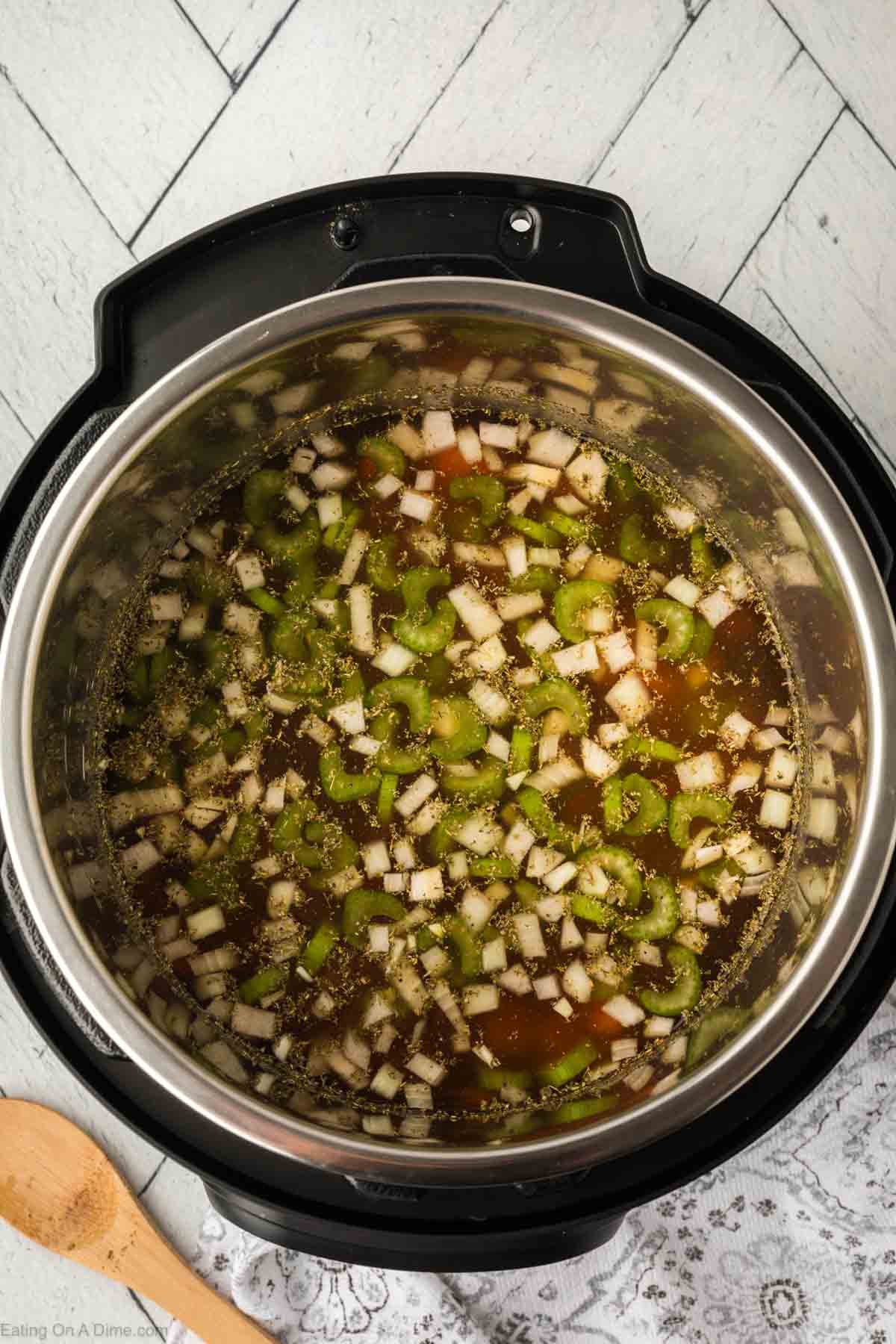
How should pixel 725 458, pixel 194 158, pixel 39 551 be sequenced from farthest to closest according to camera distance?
pixel 194 158
pixel 725 458
pixel 39 551

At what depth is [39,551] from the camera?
115 cm

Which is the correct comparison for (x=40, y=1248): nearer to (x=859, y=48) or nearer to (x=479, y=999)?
(x=479, y=999)

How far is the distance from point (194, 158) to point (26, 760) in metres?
0.79

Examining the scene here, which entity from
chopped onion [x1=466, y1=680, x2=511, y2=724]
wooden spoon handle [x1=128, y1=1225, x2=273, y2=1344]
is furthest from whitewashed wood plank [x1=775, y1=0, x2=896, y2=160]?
wooden spoon handle [x1=128, y1=1225, x2=273, y2=1344]

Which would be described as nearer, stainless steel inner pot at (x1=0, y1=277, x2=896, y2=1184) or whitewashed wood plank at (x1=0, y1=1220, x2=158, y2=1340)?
stainless steel inner pot at (x1=0, y1=277, x2=896, y2=1184)

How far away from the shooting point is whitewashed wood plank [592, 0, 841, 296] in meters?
1.45

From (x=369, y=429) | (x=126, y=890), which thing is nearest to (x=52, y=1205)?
(x=126, y=890)

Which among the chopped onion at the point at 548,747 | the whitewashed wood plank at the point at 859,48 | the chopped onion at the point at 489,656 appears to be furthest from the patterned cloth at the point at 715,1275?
the whitewashed wood plank at the point at 859,48

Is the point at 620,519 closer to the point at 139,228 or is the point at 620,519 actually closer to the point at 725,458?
the point at 725,458

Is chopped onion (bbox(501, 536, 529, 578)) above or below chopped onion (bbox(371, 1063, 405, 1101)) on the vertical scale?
above

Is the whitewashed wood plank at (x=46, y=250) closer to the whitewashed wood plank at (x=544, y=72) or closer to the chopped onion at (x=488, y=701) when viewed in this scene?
the whitewashed wood plank at (x=544, y=72)

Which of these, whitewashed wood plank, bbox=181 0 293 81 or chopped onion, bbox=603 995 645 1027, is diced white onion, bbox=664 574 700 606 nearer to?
chopped onion, bbox=603 995 645 1027

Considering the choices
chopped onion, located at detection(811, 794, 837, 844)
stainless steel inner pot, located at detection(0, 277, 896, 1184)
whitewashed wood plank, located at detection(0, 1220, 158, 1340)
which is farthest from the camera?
whitewashed wood plank, located at detection(0, 1220, 158, 1340)

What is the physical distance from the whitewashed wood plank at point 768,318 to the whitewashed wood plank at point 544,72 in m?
0.24
